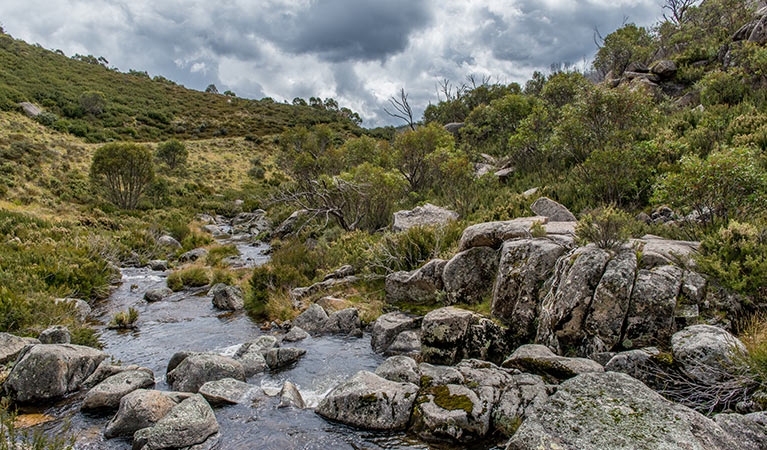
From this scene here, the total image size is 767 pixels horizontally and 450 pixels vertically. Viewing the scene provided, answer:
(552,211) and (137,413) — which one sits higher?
(552,211)

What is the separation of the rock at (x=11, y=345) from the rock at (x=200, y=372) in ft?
9.10

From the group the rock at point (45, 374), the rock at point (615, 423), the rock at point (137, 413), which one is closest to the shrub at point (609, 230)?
the rock at point (615, 423)

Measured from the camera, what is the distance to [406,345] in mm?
7504

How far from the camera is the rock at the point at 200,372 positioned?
20.7 ft

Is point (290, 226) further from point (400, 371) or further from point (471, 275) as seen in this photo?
point (400, 371)

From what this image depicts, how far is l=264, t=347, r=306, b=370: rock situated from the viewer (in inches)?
287

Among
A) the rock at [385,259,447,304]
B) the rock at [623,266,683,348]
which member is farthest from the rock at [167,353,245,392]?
the rock at [623,266,683,348]

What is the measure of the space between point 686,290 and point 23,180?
3366cm

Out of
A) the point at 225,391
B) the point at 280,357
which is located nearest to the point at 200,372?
the point at 225,391

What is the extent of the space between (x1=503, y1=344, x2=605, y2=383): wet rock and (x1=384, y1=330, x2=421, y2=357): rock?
2.11 metres

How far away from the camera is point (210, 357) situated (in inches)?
264

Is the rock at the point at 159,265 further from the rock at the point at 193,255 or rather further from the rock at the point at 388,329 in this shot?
the rock at the point at 388,329

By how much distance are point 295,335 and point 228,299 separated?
13.0 ft

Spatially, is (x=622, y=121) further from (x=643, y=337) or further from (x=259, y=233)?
(x=259, y=233)
